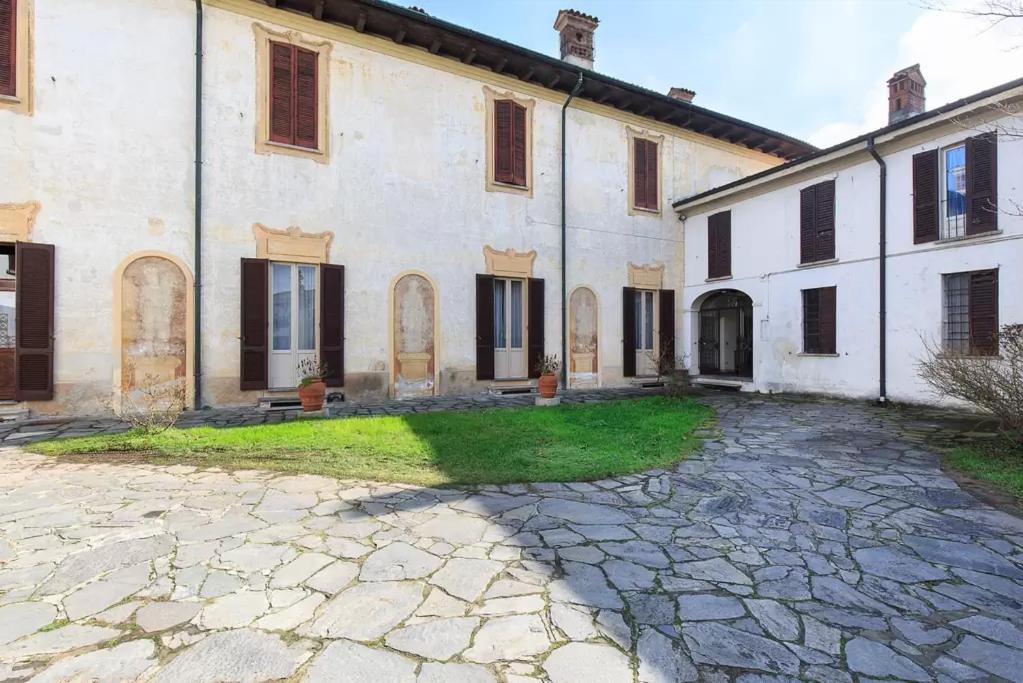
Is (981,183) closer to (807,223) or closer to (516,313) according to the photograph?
(807,223)

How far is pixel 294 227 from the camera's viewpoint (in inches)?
363

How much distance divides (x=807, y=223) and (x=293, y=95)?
11.0 meters

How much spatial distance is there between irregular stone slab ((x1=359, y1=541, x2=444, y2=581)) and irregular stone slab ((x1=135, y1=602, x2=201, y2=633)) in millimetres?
801

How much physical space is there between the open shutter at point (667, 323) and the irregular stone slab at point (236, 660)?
12443 millimetres

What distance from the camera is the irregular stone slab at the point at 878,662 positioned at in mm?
1992

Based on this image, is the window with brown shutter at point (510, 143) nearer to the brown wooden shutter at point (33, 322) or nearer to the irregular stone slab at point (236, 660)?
the brown wooden shutter at point (33, 322)

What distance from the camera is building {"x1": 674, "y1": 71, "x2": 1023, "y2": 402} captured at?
8.20 metres

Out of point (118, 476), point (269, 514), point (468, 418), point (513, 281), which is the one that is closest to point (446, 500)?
point (269, 514)

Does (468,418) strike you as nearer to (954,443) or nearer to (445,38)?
(954,443)

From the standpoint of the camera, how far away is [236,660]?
2.03 metres

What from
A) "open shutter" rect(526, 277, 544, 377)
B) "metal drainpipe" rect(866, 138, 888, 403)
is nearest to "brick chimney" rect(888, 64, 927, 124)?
"metal drainpipe" rect(866, 138, 888, 403)

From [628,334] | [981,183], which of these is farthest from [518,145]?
[981,183]

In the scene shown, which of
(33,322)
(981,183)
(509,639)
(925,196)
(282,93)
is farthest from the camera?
(282,93)

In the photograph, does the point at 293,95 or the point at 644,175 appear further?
the point at 644,175
